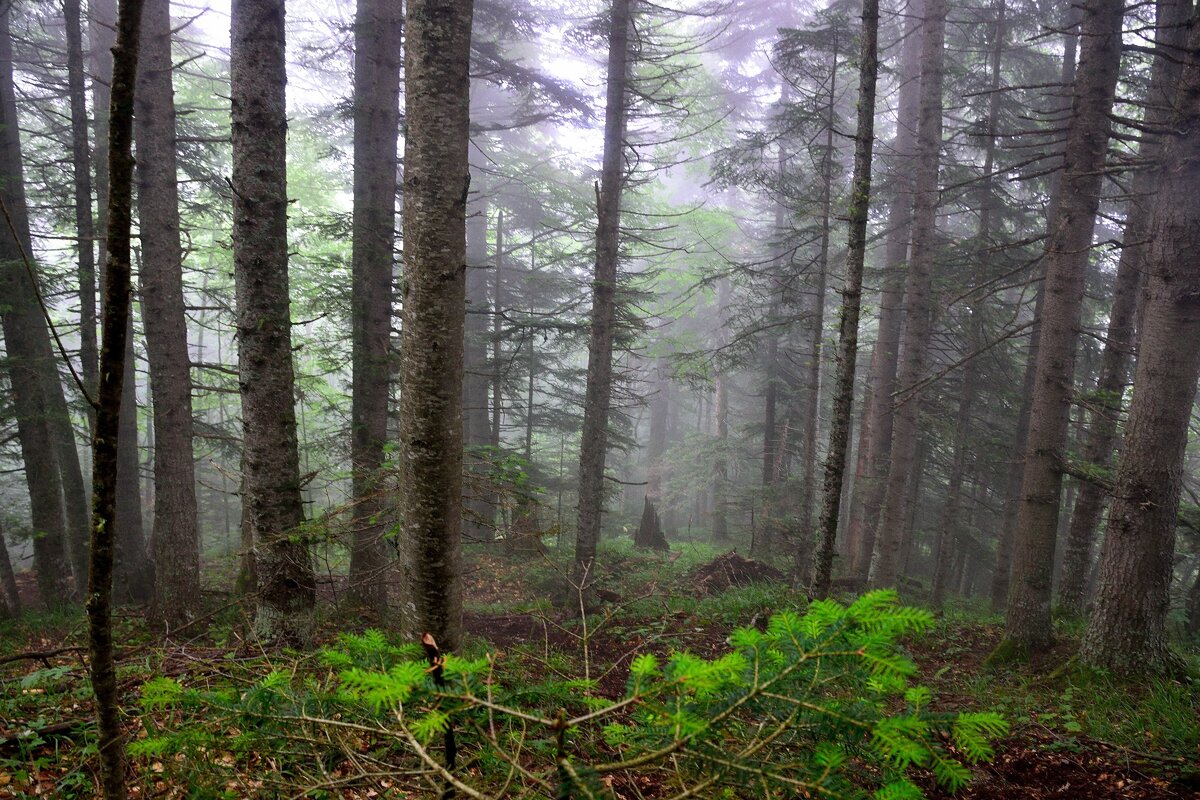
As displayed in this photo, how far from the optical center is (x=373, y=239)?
8.76m

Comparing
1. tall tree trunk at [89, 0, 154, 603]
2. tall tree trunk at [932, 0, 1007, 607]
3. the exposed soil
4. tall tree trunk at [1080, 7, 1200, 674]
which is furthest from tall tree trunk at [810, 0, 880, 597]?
tall tree trunk at [89, 0, 154, 603]

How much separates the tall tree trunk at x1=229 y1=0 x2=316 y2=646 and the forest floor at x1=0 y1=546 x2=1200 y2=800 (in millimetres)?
508

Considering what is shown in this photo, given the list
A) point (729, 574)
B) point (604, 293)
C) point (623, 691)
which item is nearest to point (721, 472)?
point (729, 574)

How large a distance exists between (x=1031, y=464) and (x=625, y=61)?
361 inches

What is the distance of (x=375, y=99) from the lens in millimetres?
9055

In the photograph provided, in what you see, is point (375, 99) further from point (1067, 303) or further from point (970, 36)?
point (970, 36)

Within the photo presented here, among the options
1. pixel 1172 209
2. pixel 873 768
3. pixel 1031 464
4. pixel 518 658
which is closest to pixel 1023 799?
pixel 873 768

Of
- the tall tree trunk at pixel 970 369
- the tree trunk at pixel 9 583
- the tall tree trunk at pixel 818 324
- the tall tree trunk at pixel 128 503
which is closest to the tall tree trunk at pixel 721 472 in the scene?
the tall tree trunk at pixel 818 324

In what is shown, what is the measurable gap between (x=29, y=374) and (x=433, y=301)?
382 inches

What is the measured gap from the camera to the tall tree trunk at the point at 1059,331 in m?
7.45

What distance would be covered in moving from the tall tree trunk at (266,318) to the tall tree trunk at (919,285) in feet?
35.8

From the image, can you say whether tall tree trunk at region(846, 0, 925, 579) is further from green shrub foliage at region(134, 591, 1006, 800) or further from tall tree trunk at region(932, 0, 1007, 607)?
green shrub foliage at region(134, 591, 1006, 800)

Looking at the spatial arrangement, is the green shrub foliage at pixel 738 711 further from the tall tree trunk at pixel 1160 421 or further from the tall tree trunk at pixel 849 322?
the tall tree trunk at pixel 1160 421

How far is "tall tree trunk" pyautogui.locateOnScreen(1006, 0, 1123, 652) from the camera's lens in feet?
24.5
